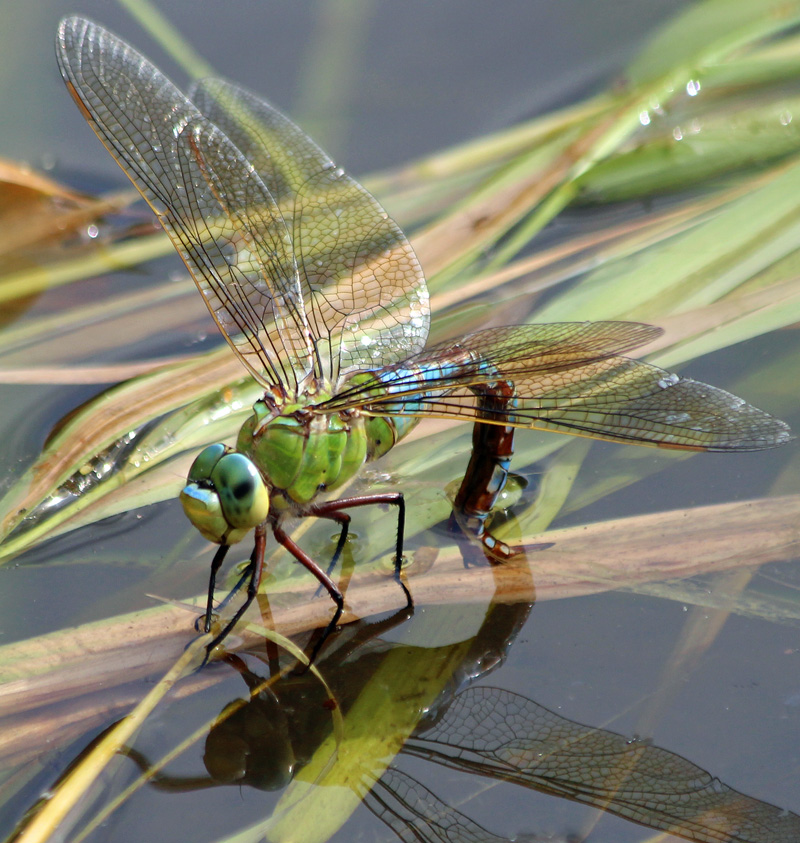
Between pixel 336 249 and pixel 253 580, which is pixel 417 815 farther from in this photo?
pixel 336 249

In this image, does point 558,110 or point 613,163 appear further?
point 558,110

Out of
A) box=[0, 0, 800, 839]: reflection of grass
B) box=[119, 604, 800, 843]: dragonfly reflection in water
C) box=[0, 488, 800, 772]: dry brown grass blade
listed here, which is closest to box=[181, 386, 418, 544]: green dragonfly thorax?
box=[0, 0, 800, 839]: reflection of grass

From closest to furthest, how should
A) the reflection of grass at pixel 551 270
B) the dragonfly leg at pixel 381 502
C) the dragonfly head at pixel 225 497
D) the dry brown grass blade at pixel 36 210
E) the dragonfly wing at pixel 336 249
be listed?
the dragonfly head at pixel 225 497 → the dragonfly leg at pixel 381 502 → the reflection of grass at pixel 551 270 → the dragonfly wing at pixel 336 249 → the dry brown grass blade at pixel 36 210

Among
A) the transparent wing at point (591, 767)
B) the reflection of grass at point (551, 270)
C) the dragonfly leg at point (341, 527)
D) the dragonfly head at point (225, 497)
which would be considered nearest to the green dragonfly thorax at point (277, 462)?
the dragonfly head at point (225, 497)

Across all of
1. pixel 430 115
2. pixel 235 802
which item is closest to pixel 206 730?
pixel 235 802

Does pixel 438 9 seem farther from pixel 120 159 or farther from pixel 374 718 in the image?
pixel 374 718

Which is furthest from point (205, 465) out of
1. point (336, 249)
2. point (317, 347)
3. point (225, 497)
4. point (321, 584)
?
point (336, 249)

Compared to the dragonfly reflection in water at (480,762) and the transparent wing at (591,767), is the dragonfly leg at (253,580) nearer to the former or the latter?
the dragonfly reflection in water at (480,762)
